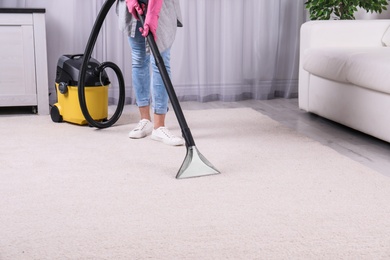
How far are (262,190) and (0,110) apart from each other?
210cm

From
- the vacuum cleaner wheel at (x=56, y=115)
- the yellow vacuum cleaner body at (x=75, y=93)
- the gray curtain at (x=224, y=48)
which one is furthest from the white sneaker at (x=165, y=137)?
the gray curtain at (x=224, y=48)

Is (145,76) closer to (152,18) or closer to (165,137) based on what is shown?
(165,137)

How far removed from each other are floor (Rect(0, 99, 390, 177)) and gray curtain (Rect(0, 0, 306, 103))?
0.14 meters

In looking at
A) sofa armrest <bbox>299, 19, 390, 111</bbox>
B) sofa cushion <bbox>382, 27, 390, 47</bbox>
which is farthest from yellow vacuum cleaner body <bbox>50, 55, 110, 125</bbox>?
sofa cushion <bbox>382, 27, 390, 47</bbox>

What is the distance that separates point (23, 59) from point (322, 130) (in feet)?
5.42

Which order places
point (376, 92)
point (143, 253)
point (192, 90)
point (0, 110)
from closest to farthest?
point (143, 253), point (376, 92), point (0, 110), point (192, 90)

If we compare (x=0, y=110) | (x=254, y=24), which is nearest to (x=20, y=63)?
(x=0, y=110)

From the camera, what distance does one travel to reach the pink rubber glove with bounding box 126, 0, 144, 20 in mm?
2550

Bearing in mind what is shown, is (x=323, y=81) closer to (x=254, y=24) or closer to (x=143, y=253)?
(x=254, y=24)

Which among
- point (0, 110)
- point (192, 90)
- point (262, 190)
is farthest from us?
point (192, 90)

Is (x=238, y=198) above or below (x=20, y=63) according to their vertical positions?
below

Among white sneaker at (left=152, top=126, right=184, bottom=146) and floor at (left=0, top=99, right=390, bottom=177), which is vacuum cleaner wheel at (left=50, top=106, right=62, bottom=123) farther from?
white sneaker at (left=152, top=126, right=184, bottom=146)

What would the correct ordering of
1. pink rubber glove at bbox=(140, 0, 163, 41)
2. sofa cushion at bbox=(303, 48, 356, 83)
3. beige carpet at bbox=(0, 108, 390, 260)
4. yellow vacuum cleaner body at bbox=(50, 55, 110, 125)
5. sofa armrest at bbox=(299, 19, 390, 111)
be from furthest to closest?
sofa armrest at bbox=(299, 19, 390, 111)
yellow vacuum cleaner body at bbox=(50, 55, 110, 125)
sofa cushion at bbox=(303, 48, 356, 83)
pink rubber glove at bbox=(140, 0, 163, 41)
beige carpet at bbox=(0, 108, 390, 260)

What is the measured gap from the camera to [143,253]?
150 centimetres
